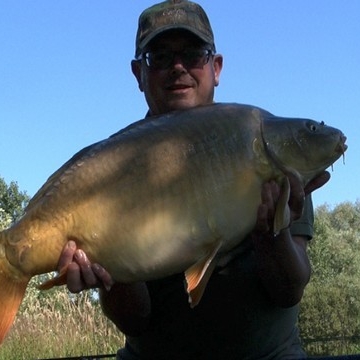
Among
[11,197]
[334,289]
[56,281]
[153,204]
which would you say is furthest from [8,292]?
[11,197]

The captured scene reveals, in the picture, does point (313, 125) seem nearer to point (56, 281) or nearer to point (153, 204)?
point (153, 204)

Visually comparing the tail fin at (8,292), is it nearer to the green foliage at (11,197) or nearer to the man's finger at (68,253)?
the man's finger at (68,253)

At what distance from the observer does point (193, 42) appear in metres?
2.67

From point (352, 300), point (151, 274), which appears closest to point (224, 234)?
point (151, 274)

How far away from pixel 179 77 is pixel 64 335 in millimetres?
4826

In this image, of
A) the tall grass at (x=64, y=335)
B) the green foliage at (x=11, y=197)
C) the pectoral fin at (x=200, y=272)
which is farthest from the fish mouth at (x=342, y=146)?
the green foliage at (x=11, y=197)

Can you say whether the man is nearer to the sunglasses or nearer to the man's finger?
the sunglasses

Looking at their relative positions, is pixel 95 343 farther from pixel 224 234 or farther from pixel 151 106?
pixel 224 234

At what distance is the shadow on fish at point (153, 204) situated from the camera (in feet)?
6.47

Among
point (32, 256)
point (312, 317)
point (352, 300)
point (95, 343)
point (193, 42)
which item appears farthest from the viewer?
point (352, 300)

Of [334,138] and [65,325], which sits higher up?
[334,138]

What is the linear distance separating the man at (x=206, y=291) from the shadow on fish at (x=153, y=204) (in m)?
0.31

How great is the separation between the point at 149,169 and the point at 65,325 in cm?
546

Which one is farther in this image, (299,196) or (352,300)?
(352,300)
